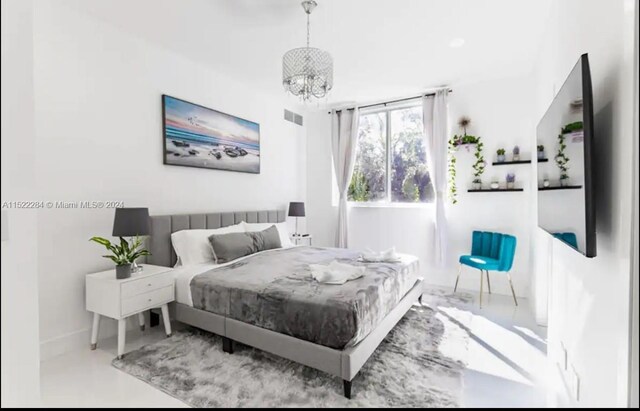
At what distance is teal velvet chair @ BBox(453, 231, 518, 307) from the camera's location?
337 cm

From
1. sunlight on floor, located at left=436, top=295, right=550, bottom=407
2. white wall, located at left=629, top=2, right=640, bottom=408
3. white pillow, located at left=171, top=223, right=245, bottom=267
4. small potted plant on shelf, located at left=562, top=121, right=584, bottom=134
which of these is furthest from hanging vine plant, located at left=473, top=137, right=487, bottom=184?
white pillow, located at left=171, top=223, right=245, bottom=267

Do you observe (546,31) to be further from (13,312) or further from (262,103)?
(13,312)

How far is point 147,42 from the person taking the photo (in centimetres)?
292

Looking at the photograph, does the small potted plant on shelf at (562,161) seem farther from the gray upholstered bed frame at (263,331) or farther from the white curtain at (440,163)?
the white curtain at (440,163)

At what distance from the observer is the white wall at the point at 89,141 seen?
2.26 m

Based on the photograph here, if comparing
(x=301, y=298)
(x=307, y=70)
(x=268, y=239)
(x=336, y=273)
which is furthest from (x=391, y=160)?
(x=301, y=298)

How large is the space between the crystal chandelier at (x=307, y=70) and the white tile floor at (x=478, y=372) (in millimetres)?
2329

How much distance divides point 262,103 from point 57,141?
2.65 m

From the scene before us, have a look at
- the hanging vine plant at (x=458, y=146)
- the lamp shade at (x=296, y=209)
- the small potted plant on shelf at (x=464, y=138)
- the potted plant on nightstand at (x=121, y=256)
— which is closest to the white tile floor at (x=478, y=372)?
the potted plant on nightstand at (x=121, y=256)

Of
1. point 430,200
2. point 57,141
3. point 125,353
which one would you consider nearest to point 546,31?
point 430,200

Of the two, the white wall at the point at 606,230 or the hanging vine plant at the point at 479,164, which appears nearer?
the white wall at the point at 606,230

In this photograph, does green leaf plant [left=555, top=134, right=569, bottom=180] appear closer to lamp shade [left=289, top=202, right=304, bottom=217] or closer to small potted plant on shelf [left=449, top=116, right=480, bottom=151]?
small potted plant on shelf [left=449, top=116, right=480, bottom=151]

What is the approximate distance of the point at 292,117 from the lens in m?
5.05

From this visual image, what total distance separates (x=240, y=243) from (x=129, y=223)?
109 cm
